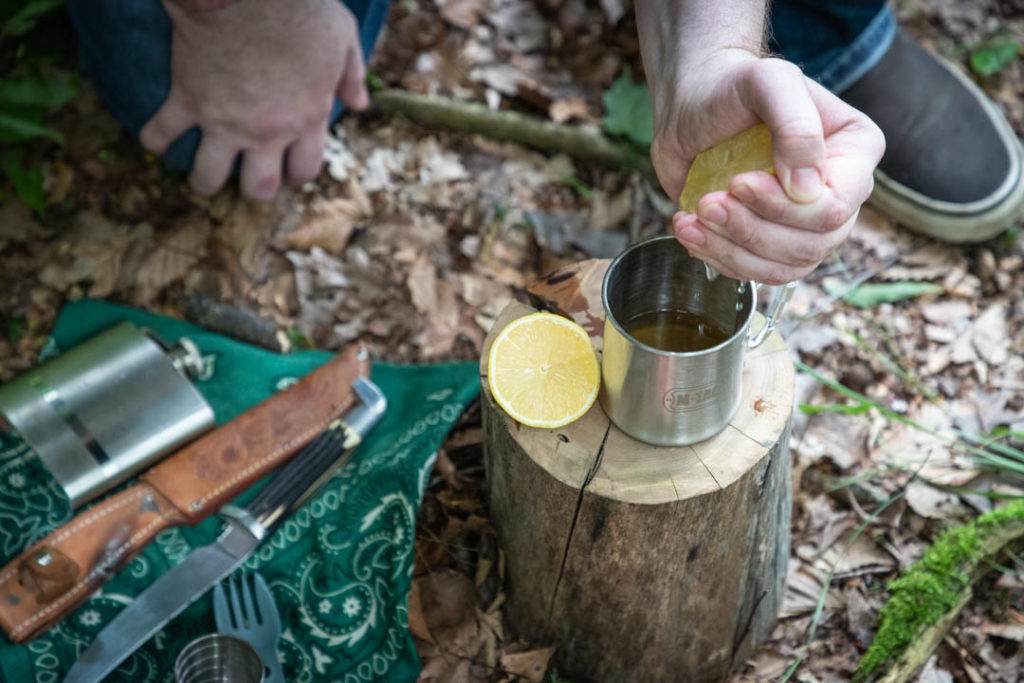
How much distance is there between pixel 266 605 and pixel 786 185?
2.08 metres

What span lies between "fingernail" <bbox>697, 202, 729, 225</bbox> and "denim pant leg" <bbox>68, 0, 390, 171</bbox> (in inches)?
98.7

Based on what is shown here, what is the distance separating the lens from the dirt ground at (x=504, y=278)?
9.60 ft

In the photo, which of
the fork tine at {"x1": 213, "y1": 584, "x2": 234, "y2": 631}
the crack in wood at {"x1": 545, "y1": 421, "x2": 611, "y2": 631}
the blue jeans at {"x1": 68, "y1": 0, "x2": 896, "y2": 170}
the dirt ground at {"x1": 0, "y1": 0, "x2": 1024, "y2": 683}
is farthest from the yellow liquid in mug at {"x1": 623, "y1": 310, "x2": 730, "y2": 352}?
the blue jeans at {"x1": 68, "y1": 0, "x2": 896, "y2": 170}

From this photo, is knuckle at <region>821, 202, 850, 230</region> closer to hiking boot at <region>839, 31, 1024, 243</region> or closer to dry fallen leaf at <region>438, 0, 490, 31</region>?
hiking boot at <region>839, 31, 1024, 243</region>

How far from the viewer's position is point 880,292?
12.4ft

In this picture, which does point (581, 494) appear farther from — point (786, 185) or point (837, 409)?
point (837, 409)

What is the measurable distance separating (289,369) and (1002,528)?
2.76 metres

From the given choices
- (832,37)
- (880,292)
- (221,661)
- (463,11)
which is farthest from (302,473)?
(832,37)

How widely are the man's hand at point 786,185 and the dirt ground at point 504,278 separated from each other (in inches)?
58.2

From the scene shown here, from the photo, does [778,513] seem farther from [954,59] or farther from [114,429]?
[954,59]

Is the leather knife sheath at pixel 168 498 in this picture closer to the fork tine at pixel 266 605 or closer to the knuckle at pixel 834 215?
the fork tine at pixel 266 605

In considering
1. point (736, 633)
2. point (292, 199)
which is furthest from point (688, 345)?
point (292, 199)

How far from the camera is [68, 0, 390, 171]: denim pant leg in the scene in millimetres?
3320

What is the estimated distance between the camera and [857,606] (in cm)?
292
